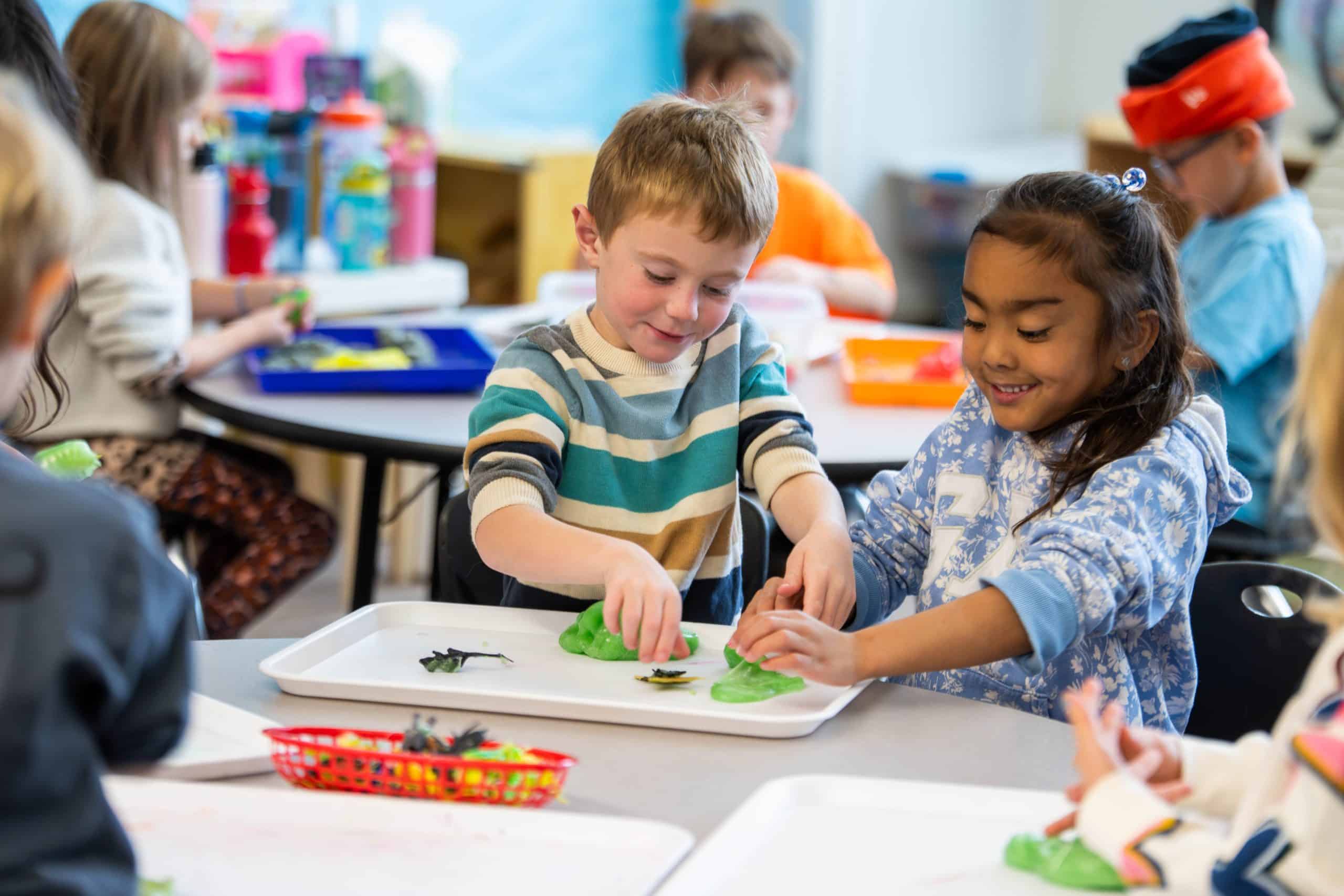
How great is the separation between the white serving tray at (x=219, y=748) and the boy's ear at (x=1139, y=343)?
2.35 ft

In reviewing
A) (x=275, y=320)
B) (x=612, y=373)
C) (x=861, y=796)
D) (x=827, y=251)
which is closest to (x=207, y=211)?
(x=275, y=320)

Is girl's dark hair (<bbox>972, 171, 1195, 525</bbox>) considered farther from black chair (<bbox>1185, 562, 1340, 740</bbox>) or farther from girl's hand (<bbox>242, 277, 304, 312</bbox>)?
girl's hand (<bbox>242, 277, 304, 312</bbox>)

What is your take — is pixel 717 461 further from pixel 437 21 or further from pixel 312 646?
pixel 437 21

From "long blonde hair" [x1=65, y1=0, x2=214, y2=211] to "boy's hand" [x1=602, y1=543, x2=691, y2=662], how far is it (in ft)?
4.44

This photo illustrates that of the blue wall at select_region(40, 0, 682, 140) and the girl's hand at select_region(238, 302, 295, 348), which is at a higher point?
the blue wall at select_region(40, 0, 682, 140)

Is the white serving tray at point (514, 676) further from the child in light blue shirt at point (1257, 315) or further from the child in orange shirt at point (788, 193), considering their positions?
the child in orange shirt at point (788, 193)

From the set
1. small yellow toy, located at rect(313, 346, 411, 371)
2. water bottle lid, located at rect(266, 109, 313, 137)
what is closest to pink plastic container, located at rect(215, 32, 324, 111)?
water bottle lid, located at rect(266, 109, 313, 137)

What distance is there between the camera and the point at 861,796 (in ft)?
2.68

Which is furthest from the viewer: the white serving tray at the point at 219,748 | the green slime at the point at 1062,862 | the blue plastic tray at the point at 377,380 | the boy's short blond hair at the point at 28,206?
the blue plastic tray at the point at 377,380

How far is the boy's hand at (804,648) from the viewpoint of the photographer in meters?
0.94

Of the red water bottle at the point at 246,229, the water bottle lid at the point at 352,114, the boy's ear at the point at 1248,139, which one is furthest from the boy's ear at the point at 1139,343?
the water bottle lid at the point at 352,114

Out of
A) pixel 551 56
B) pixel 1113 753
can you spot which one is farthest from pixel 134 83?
pixel 551 56

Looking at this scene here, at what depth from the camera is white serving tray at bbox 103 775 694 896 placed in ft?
2.32

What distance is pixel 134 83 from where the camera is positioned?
2.01m
